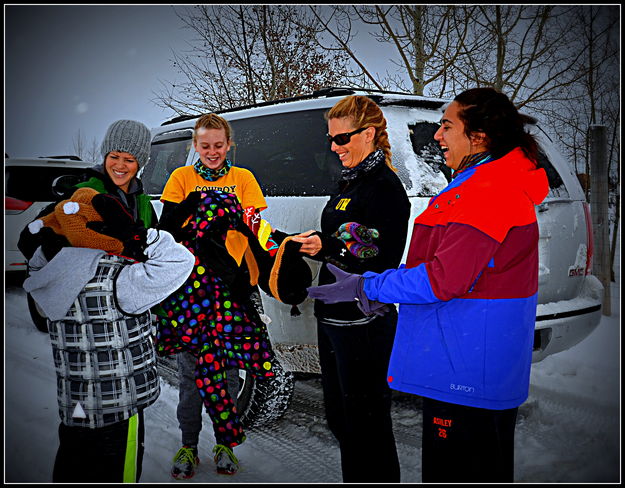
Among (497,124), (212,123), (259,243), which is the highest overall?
(212,123)

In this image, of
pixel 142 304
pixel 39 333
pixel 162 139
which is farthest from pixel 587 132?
pixel 39 333

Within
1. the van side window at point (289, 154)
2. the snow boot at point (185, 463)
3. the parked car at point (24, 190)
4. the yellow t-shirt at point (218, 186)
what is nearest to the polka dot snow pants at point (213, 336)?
the snow boot at point (185, 463)

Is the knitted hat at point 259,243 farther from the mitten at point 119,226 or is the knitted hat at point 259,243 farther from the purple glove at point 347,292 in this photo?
the mitten at point 119,226

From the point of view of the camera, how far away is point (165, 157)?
445cm

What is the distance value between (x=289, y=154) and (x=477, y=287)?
190 centimetres

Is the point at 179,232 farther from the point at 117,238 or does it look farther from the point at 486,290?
the point at 486,290

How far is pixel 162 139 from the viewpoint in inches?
172

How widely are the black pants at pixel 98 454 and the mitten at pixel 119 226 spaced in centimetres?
67

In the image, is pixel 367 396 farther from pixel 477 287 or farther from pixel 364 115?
pixel 364 115

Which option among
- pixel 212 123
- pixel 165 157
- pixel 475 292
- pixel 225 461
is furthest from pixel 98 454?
pixel 165 157

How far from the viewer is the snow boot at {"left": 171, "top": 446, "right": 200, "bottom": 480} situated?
2717 mm

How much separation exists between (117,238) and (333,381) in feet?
3.76

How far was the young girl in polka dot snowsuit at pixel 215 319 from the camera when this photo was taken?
246 centimetres

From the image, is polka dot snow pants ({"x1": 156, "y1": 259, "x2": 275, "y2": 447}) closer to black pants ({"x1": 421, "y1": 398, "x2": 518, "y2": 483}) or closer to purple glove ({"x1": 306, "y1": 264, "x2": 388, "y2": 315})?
purple glove ({"x1": 306, "y1": 264, "x2": 388, "y2": 315})
